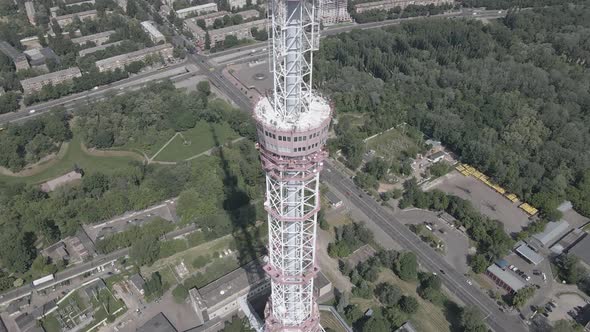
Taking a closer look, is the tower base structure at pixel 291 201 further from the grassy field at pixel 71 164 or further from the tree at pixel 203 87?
the tree at pixel 203 87

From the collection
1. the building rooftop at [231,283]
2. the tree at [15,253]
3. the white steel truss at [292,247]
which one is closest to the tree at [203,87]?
the tree at [15,253]

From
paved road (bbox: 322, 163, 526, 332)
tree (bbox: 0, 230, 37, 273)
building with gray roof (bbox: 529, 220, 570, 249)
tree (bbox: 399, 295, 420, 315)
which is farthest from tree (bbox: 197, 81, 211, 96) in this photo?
building with gray roof (bbox: 529, 220, 570, 249)

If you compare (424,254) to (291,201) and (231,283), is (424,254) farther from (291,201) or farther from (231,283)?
(291,201)

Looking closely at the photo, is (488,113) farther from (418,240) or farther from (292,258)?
(292,258)

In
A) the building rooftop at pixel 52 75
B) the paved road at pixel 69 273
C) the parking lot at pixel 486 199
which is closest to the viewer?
the paved road at pixel 69 273

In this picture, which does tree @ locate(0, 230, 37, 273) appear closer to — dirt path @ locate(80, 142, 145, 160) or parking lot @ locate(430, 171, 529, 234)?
dirt path @ locate(80, 142, 145, 160)

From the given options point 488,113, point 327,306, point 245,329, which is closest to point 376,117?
point 488,113
